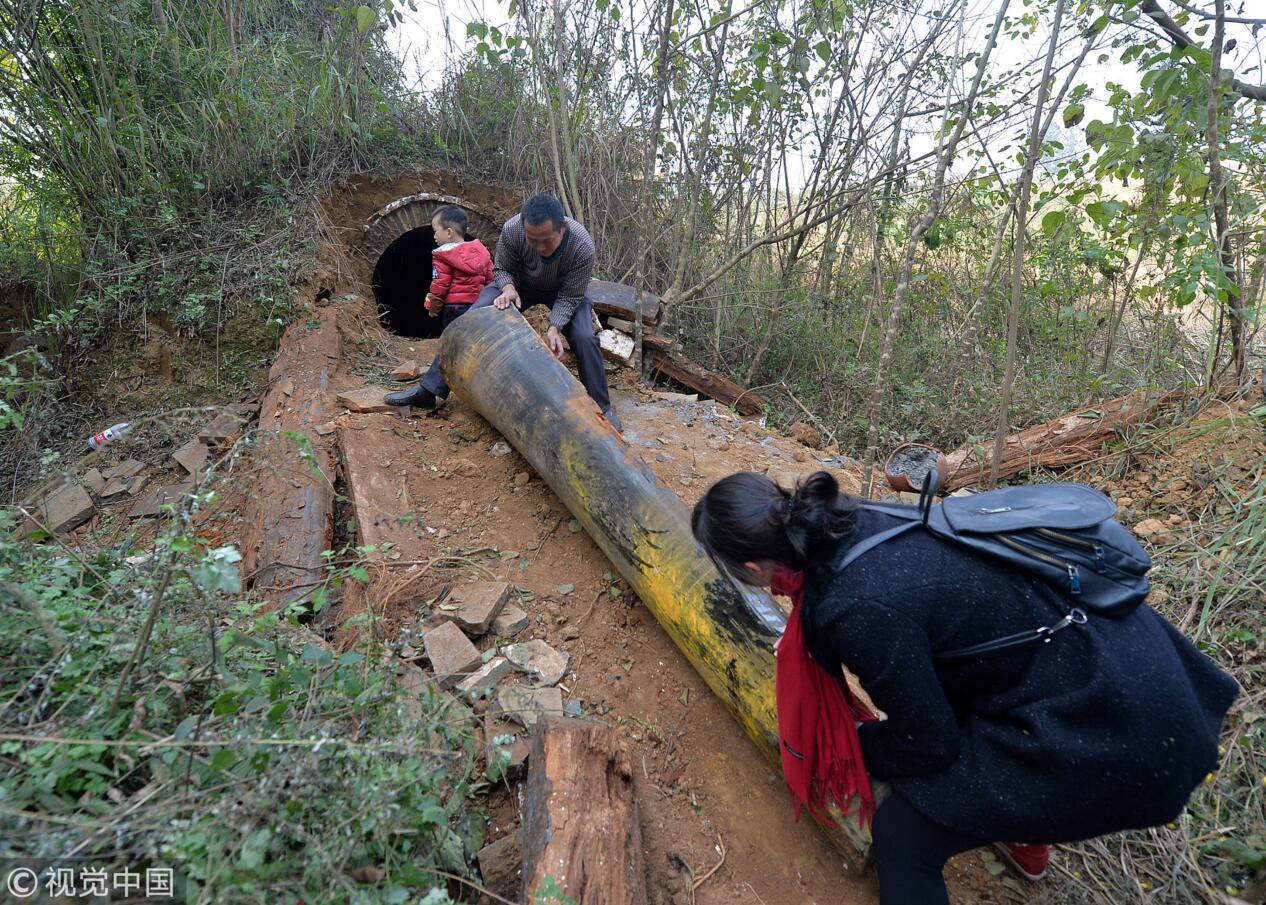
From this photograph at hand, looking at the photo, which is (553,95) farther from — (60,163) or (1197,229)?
(1197,229)

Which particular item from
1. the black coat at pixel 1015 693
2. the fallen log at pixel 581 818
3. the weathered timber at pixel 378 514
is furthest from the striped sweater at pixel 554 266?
the black coat at pixel 1015 693

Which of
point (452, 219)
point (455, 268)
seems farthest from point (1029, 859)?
point (452, 219)

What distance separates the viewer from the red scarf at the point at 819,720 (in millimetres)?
1736

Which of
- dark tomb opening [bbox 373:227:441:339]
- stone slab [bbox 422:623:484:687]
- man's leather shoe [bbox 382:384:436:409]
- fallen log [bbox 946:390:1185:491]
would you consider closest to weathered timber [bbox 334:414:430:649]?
man's leather shoe [bbox 382:384:436:409]

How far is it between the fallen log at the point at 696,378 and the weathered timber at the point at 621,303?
29cm

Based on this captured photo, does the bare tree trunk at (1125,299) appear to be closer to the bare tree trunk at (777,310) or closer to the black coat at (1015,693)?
the bare tree trunk at (777,310)

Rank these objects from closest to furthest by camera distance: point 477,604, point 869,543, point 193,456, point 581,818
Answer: point 869,543
point 581,818
point 477,604
point 193,456

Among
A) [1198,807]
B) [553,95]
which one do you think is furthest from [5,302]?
[1198,807]

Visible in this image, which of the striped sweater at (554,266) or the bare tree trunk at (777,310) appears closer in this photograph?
the striped sweater at (554,266)

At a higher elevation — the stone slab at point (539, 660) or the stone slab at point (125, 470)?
the stone slab at point (539, 660)

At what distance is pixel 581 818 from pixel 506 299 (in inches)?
122

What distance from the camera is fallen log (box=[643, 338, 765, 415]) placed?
220 inches

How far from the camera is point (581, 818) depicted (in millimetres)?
1885

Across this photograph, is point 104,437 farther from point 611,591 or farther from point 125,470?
point 611,591
